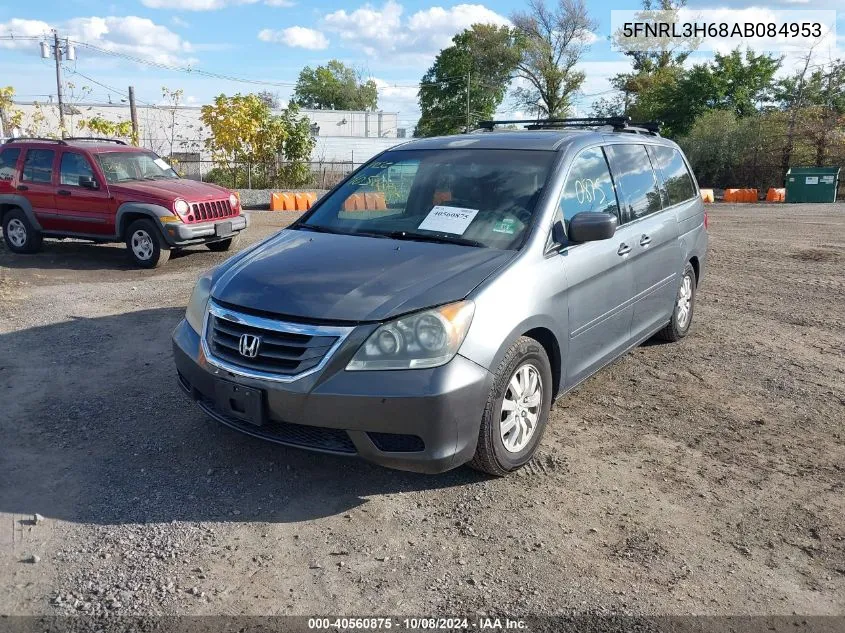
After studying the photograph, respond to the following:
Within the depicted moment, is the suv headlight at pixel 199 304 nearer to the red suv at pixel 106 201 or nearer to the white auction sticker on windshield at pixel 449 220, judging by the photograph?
the white auction sticker on windshield at pixel 449 220

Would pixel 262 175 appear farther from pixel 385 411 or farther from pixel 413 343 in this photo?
pixel 385 411

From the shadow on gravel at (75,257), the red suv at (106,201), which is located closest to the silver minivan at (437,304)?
the red suv at (106,201)

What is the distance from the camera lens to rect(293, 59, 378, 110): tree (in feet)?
327

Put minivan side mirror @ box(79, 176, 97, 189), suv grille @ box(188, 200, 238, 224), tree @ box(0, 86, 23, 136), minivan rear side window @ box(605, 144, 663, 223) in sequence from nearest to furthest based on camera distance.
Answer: minivan rear side window @ box(605, 144, 663, 223), suv grille @ box(188, 200, 238, 224), minivan side mirror @ box(79, 176, 97, 189), tree @ box(0, 86, 23, 136)

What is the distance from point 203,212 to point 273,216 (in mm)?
7662

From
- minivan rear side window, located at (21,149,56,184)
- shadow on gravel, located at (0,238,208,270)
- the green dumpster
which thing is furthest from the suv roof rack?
the green dumpster

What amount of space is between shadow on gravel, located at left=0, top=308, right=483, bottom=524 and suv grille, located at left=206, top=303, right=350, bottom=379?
27.7 inches

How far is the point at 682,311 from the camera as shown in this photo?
6469 millimetres

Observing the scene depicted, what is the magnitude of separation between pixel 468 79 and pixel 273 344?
179 ft

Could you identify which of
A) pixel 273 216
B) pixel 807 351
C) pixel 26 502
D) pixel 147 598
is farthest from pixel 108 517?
pixel 273 216

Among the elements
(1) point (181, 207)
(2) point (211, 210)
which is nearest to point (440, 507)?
(1) point (181, 207)

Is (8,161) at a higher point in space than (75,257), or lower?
higher

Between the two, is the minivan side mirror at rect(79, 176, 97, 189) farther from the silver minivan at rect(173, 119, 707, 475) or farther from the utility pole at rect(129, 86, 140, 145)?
the utility pole at rect(129, 86, 140, 145)

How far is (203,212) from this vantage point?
10734 mm
